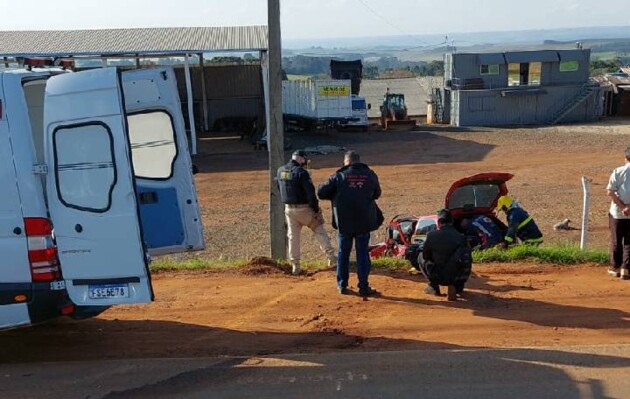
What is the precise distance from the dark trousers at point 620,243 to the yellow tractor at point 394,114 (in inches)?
A: 1393

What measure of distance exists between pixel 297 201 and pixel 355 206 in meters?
1.35

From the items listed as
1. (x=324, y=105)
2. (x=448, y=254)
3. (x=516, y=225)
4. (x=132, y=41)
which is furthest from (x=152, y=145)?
(x=132, y=41)

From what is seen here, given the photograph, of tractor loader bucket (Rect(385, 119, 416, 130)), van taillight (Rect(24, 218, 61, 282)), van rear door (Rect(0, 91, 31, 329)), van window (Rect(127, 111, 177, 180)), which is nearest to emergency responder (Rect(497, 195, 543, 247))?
van window (Rect(127, 111, 177, 180))

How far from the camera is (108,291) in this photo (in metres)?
5.73

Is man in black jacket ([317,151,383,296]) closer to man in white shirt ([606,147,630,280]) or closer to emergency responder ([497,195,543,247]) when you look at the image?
man in white shirt ([606,147,630,280])

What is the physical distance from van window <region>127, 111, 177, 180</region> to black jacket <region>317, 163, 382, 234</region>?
5.59 ft

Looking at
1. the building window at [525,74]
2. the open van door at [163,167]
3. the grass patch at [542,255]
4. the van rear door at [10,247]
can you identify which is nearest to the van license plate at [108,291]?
the van rear door at [10,247]

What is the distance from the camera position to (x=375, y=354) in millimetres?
5949

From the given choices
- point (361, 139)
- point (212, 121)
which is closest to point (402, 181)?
point (361, 139)

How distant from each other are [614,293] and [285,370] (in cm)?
397

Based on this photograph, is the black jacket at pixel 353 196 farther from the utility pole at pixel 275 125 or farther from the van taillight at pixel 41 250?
the van taillight at pixel 41 250

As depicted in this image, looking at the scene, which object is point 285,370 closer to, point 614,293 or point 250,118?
point 614,293

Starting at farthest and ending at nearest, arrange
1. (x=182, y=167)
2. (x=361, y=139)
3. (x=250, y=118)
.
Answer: (x=250, y=118), (x=361, y=139), (x=182, y=167)

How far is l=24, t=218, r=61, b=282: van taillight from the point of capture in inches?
223
